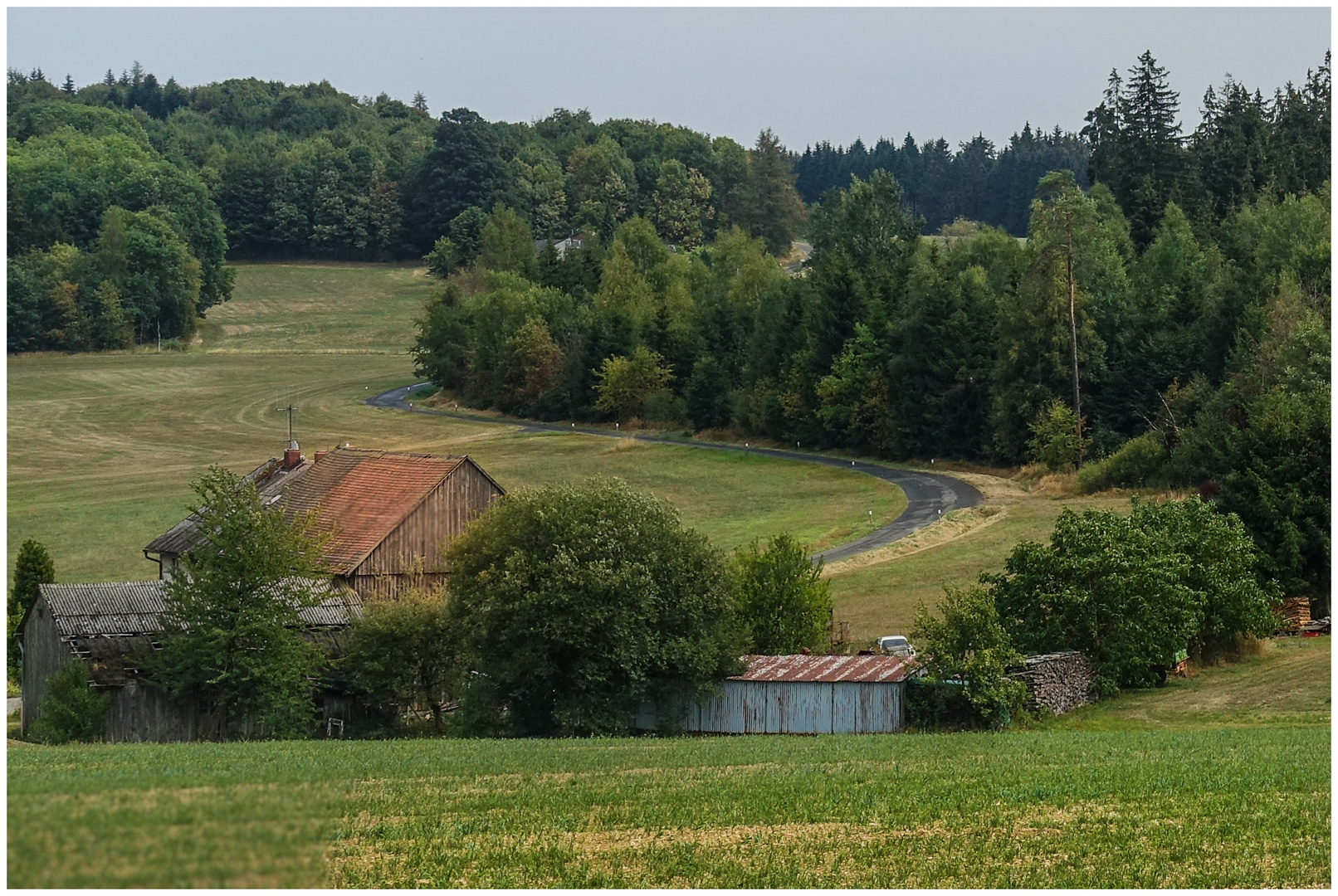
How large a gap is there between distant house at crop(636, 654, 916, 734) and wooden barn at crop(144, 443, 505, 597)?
12.0 meters

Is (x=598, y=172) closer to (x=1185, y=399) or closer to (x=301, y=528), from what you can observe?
(x=1185, y=399)

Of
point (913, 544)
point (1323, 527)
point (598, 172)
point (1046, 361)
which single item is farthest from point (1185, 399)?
point (598, 172)

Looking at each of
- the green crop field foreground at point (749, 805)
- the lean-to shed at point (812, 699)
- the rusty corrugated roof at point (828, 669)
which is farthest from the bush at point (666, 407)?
the lean-to shed at point (812, 699)

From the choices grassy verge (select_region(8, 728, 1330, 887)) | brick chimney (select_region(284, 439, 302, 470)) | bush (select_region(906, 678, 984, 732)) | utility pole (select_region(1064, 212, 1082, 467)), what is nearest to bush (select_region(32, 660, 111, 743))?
grassy verge (select_region(8, 728, 1330, 887))

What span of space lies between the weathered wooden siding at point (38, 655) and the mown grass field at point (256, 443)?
61.3ft

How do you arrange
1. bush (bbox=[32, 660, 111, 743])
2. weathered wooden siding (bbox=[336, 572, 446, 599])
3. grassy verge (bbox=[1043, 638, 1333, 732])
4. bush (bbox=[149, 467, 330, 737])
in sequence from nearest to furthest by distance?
grassy verge (bbox=[1043, 638, 1333, 732]), bush (bbox=[149, 467, 330, 737]), bush (bbox=[32, 660, 111, 743]), weathered wooden siding (bbox=[336, 572, 446, 599])

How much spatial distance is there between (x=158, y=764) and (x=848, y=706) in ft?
56.0

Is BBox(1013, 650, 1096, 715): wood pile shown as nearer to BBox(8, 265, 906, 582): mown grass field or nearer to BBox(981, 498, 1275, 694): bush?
BBox(981, 498, 1275, 694): bush

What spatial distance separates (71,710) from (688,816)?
22153mm

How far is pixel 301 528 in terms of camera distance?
122 ft

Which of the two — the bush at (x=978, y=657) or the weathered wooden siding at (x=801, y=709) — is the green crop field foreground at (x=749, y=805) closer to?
the bush at (x=978, y=657)

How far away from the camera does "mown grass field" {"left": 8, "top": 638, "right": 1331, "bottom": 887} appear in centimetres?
662

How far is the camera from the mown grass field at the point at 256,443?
2736 inches

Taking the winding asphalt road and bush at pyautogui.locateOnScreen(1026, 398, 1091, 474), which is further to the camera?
bush at pyautogui.locateOnScreen(1026, 398, 1091, 474)
